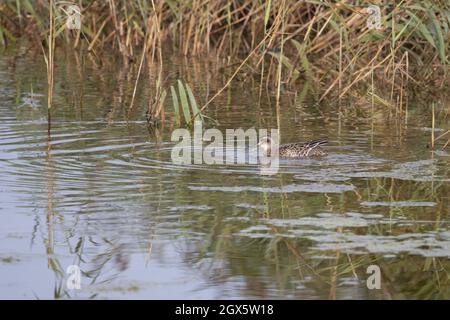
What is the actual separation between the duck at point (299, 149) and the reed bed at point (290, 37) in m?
0.89

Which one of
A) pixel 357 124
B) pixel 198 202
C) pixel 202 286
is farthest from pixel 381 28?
pixel 202 286

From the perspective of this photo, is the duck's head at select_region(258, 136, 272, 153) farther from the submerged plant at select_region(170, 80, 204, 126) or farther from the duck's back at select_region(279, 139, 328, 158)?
the submerged plant at select_region(170, 80, 204, 126)

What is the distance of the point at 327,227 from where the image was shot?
253 inches

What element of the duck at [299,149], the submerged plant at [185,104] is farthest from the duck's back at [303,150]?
the submerged plant at [185,104]

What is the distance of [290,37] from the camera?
440 inches

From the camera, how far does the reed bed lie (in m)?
10.1

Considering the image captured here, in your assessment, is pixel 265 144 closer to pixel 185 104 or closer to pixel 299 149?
pixel 299 149

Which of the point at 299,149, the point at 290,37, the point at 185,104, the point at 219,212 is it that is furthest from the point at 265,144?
the point at 290,37

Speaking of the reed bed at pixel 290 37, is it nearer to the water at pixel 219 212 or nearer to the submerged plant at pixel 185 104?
the submerged plant at pixel 185 104

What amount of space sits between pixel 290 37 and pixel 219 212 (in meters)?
4.72

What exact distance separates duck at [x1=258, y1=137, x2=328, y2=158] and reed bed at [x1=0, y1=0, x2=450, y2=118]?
2.93 feet

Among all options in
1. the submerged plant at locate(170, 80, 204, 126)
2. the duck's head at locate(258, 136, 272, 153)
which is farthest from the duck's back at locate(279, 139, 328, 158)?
the submerged plant at locate(170, 80, 204, 126)

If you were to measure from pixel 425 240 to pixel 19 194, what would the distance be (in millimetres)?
2749

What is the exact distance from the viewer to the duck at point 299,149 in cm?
845
